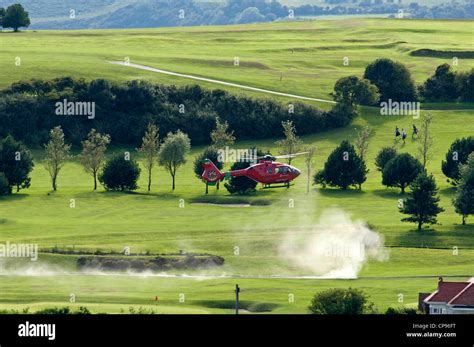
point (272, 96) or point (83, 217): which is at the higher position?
point (272, 96)

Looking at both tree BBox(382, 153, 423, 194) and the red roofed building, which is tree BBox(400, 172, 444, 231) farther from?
the red roofed building

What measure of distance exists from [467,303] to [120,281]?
29372 millimetres

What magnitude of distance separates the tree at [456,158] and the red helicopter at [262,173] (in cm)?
1761

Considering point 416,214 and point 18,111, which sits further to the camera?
point 18,111

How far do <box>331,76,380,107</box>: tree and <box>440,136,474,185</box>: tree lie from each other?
44.6 metres

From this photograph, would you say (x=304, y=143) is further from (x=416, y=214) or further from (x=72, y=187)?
(x=416, y=214)

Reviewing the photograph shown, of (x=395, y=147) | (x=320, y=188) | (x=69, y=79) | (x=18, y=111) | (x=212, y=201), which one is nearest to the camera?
(x=212, y=201)

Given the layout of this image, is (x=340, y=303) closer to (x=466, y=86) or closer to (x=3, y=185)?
(x=3, y=185)

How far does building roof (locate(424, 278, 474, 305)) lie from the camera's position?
63.1m

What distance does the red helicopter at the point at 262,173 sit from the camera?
12850 centimetres

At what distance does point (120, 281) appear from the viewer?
85000mm

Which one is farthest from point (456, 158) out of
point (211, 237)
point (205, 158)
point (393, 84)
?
point (393, 84)
